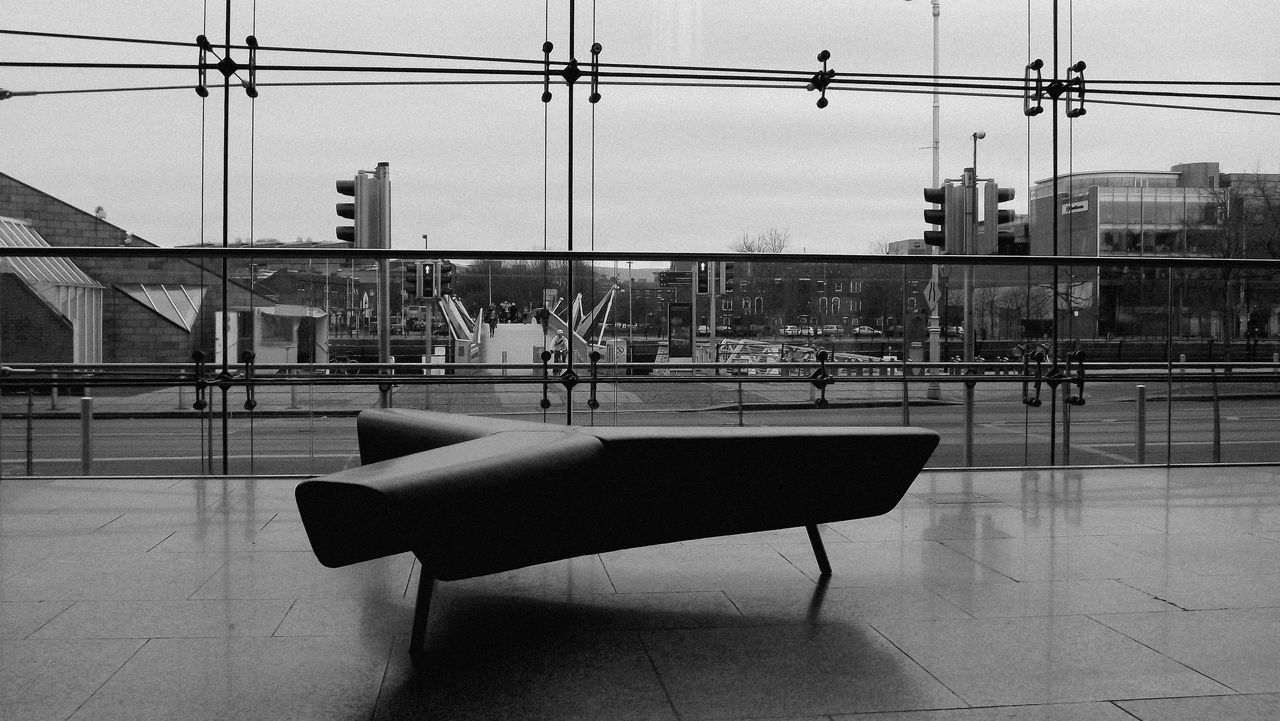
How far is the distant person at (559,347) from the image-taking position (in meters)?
7.13

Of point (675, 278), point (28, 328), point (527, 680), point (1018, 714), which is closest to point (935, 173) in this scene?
point (675, 278)

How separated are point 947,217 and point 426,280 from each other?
19.3ft

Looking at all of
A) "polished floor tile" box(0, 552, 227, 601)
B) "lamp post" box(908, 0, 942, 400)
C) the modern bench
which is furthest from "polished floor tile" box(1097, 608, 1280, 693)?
"lamp post" box(908, 0, 942, 400)

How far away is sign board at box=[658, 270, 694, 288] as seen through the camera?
6973 millimetres

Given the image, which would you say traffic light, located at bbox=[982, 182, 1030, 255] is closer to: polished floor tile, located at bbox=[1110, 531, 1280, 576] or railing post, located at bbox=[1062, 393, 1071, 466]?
railing post, located at bbox=[1062, 393, 1071, 466]

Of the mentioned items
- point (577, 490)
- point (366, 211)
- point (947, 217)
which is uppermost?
point (947, 217)

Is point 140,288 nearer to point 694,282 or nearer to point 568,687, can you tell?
point 694,282

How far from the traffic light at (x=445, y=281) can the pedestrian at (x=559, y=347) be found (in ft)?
2.42

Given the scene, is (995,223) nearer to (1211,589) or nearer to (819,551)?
(1211,589)

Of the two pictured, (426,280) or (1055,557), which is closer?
(1055,557)

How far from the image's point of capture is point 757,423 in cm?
749

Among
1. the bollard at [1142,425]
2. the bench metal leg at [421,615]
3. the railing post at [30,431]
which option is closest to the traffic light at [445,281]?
the railing post at [30,431]

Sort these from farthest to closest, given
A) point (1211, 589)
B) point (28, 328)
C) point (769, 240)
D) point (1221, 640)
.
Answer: point (769, 240) < point (28, 328) < point (1211, 589) < point (1221, 640)

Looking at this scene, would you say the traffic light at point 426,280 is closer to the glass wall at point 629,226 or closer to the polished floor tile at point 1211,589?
the glass wall at point 629,226
